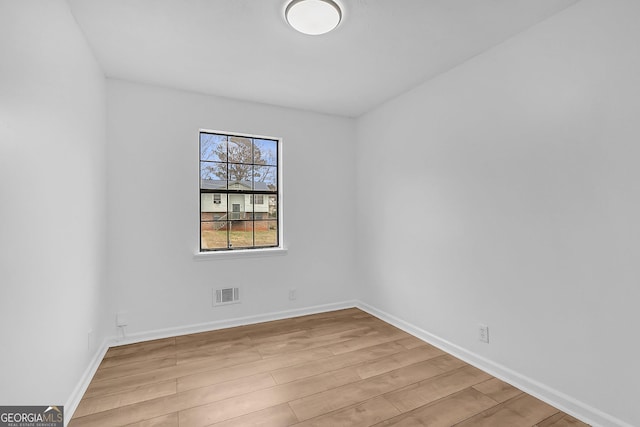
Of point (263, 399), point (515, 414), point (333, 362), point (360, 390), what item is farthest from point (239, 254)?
point (515, 414)

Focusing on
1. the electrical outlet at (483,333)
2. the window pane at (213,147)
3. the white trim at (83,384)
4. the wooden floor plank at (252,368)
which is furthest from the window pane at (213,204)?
the electrical outlet at (483,333)

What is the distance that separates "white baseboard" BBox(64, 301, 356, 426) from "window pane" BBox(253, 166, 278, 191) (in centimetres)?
150

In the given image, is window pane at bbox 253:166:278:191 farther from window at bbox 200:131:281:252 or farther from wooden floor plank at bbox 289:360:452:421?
wooden floor plank at bbox 289:360:452:421

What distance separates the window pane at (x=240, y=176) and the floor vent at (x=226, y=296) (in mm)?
1158

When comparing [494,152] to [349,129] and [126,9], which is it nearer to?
[349,129]

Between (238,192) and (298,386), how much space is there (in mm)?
2159

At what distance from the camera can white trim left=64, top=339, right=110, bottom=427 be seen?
6.04ft

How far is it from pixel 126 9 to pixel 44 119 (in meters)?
0.90

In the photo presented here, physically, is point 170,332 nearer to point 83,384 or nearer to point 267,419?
point 83,384

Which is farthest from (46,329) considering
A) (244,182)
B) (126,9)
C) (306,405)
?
(244,182)

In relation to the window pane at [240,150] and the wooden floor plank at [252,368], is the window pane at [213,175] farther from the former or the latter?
the wooden floor plank at [252,368]

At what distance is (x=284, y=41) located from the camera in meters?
2.28

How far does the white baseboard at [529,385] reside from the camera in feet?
5.82

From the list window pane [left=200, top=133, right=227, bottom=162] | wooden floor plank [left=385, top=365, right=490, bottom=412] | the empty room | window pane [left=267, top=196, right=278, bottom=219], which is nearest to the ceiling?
the empty room
